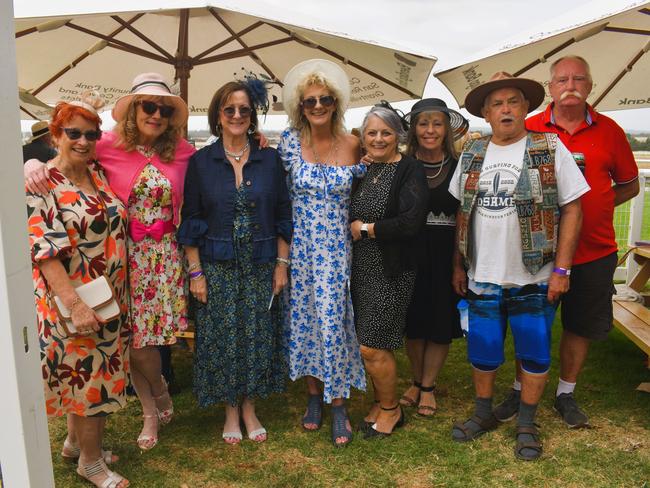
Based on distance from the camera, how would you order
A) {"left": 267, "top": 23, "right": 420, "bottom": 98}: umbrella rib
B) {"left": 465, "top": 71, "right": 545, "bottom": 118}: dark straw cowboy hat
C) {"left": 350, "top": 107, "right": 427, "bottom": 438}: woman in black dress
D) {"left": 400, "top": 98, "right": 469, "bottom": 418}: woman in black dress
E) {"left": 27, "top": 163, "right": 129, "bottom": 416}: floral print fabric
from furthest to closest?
{"left": 267, "top": 23, "right": 420, "bottom": 98}: umbrella rib, {"left": 400, "top": 98, "right": 469, "bottom": 418}: woman in black dress, {"left": 350, "top": 107, "right": 427, "bottom": 438}: woman in black dress, {"left": 465, "top": 71, "right": 545, "bottom": 118}: dark straw cowboy hat, {"left": 27, "top": 163, "right": 129, "bottom": 416}: floral print fabric

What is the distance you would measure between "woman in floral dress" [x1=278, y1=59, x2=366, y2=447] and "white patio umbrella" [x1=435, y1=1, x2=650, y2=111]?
3.42 feet

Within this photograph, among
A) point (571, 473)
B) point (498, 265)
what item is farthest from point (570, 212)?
point (571, 473)

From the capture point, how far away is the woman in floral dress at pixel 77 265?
8.42 ft

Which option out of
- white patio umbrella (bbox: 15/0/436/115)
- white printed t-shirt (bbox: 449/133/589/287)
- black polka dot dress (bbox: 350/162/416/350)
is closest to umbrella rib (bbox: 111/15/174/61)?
white patio umbrella (bbox: 15/0/436/115)

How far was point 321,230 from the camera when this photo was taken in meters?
3.33

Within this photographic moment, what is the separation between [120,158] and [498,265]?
2233 millimetres

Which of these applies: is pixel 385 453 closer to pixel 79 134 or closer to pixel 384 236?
pixel 384 236

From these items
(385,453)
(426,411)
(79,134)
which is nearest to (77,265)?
(79,134)

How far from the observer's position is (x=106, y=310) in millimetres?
2682

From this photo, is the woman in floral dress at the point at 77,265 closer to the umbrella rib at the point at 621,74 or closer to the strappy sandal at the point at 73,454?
the strappy sandal at the point at 73,454

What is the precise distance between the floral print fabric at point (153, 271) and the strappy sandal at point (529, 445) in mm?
2176

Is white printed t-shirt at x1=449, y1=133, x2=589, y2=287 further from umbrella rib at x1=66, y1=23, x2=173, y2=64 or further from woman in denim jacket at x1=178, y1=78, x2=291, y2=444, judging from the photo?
umbrella rib at x1=66, y1=23, x2=173, y2=64

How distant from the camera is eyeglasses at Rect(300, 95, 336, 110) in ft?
10.7

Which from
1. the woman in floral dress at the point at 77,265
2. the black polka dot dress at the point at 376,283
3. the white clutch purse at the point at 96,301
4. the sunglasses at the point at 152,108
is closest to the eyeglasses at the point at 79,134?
the woman in floral dress at the point at 77,265
